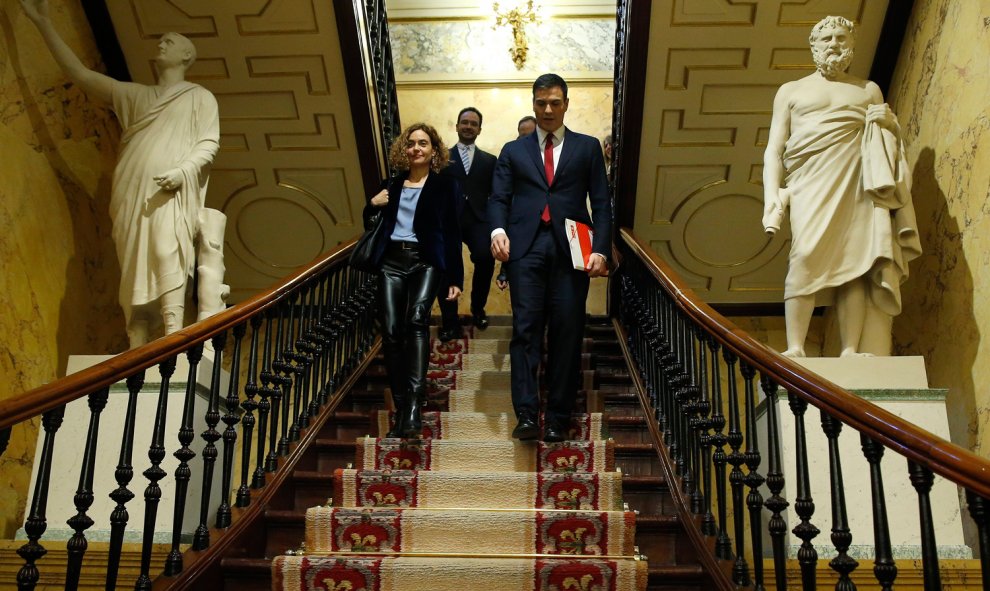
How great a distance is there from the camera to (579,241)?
3869 millimetres

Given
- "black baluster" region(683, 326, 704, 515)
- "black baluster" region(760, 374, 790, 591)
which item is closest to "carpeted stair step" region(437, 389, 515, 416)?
"black baluster" region(683, 326, 704, 515)

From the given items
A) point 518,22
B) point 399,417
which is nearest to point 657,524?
point 399,417

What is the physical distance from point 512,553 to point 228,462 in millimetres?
1047

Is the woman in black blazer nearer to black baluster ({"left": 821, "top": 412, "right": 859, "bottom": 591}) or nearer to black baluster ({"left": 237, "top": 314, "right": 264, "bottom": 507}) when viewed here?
black baluster ({"left": 237, "top": 314, "right": 264, "bottom": 507})

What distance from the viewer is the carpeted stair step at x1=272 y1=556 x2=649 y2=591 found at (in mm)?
2922

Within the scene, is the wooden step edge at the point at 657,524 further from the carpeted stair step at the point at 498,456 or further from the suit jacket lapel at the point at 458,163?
the suit jacket lapel at the point at 458,163

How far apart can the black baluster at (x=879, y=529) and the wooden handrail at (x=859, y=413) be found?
3 centimetres

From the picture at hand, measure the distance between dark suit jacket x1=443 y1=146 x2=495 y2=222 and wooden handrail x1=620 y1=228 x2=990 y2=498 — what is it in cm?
215

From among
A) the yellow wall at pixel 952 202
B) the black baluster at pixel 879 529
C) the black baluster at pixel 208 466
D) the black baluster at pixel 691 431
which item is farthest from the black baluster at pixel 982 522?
the yellow wall at pixel 952 202

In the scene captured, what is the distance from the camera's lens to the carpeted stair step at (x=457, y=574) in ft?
9.59

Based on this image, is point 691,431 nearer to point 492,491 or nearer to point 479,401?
point 492,491

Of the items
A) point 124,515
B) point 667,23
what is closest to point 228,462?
point 124,515

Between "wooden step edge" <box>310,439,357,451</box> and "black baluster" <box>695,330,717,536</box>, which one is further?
"wooden step edge" <box>310,439,357,451</box>

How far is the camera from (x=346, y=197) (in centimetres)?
629
